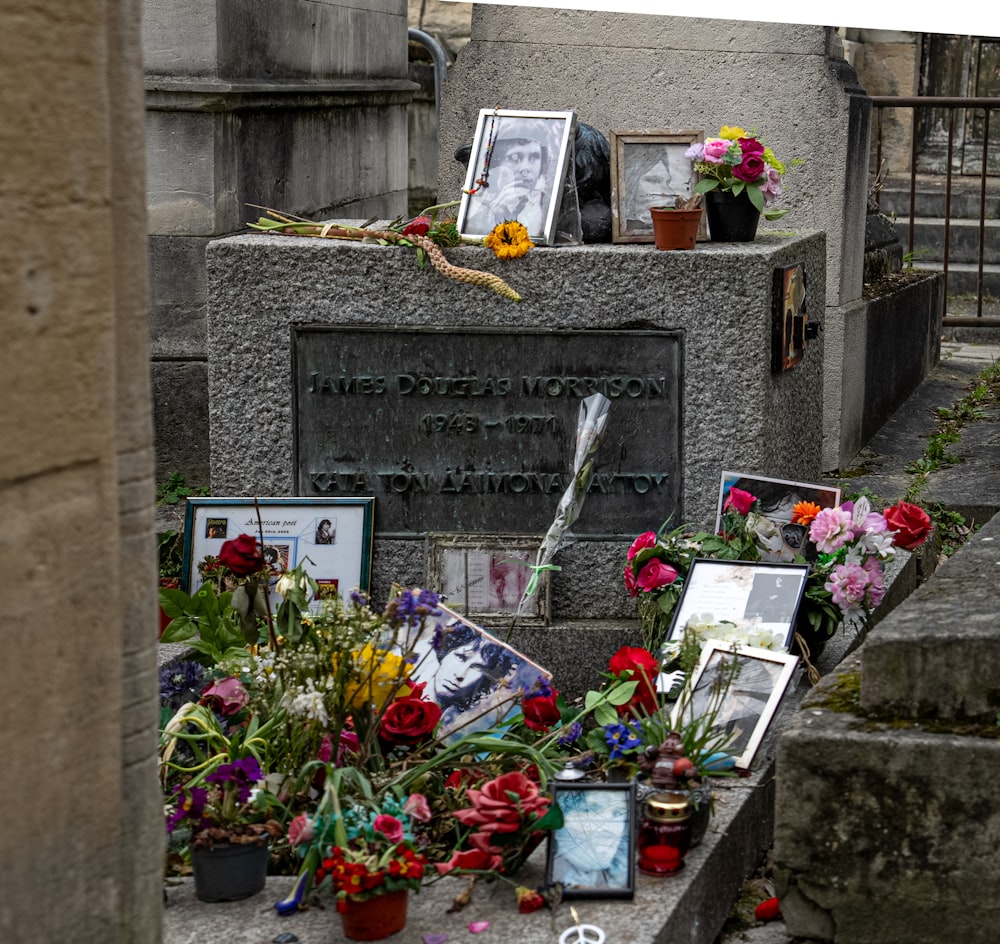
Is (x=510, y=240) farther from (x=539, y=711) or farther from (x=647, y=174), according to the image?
(x=539, y=711)

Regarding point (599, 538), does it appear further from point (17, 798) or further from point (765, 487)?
point (17, 798)

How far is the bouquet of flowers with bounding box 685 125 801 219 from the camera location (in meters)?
4.70

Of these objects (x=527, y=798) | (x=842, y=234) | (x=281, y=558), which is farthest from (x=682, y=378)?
(x=842, y=234)

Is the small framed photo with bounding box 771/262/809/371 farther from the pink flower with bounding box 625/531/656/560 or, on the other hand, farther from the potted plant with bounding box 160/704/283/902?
the potted plant with bounding box 160/704/283/902

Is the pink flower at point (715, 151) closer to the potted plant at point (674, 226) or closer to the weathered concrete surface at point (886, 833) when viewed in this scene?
the potted plant at point (674, 226)

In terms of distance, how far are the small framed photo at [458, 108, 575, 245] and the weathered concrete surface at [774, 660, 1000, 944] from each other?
209 centimetres

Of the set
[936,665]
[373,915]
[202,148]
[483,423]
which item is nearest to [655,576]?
[483,423]

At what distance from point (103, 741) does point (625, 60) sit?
513 centimetres

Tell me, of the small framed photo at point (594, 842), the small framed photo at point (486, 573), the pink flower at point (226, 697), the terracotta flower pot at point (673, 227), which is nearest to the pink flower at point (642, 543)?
the small framed photo at point (486, 573)

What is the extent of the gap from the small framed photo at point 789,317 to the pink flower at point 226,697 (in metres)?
1.90

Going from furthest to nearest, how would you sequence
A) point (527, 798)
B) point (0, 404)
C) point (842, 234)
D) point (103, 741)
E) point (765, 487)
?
point (842, 234)
point (765, 487)
point (527, 798)
point (103, 741)
point (0, 404)

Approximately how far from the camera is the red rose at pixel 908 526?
471 cm

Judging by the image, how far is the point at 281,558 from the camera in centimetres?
478

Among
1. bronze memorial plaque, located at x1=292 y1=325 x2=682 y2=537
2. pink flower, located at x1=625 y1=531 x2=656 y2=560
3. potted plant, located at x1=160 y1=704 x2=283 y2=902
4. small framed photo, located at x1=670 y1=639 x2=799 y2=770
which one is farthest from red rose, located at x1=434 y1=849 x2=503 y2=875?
bronze memorial plaque, located at x1=292 y1=325 x2=682 y2=537
